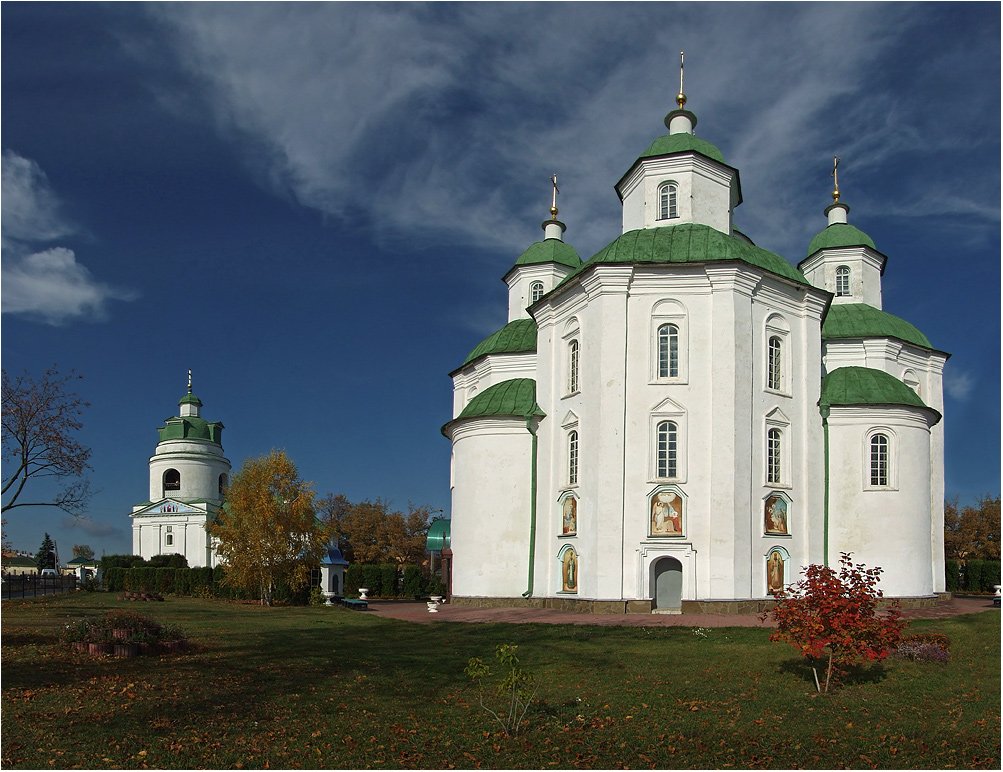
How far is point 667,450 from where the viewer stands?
28.4 m

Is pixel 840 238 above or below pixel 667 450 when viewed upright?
above

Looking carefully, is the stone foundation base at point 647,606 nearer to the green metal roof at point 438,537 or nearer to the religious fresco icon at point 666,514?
the religious fresco icon at point 666,514

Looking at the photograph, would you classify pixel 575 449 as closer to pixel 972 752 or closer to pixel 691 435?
pixel 691 435

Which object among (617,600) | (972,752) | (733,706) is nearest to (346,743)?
(733,706)

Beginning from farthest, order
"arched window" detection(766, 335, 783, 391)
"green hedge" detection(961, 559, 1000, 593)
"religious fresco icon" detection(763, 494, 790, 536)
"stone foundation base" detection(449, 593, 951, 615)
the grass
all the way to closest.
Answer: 1. "green hedge" detection(961, 559, 1000, 593)
2. "arched window" detection(766, 335, 783, 391)
3. "religious fresco icon" detection(763, 494, 790, 536)
4. "stone foundation base" detection(449, 593, 951, 615)
5. the grass

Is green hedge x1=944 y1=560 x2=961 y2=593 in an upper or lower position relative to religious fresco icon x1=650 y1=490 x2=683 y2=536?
lower

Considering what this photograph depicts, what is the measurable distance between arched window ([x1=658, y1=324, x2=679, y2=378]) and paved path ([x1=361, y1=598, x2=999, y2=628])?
7.66m

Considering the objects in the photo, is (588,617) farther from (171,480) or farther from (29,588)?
(171,480)

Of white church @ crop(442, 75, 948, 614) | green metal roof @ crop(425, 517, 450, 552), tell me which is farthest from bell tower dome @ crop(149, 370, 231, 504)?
white church @ crop(442, 75, 948, 614)

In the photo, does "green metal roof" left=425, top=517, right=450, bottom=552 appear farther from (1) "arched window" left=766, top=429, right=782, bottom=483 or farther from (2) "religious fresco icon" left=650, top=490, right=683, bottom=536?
(1) "arched window" left=766, top=429, right=782, bottom=483

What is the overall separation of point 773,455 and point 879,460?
442 centimetres

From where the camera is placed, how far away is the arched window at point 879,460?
30.9m

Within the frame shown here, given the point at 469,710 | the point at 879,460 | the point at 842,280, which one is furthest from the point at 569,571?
the point at 842,280

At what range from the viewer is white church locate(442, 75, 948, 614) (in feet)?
91.1
